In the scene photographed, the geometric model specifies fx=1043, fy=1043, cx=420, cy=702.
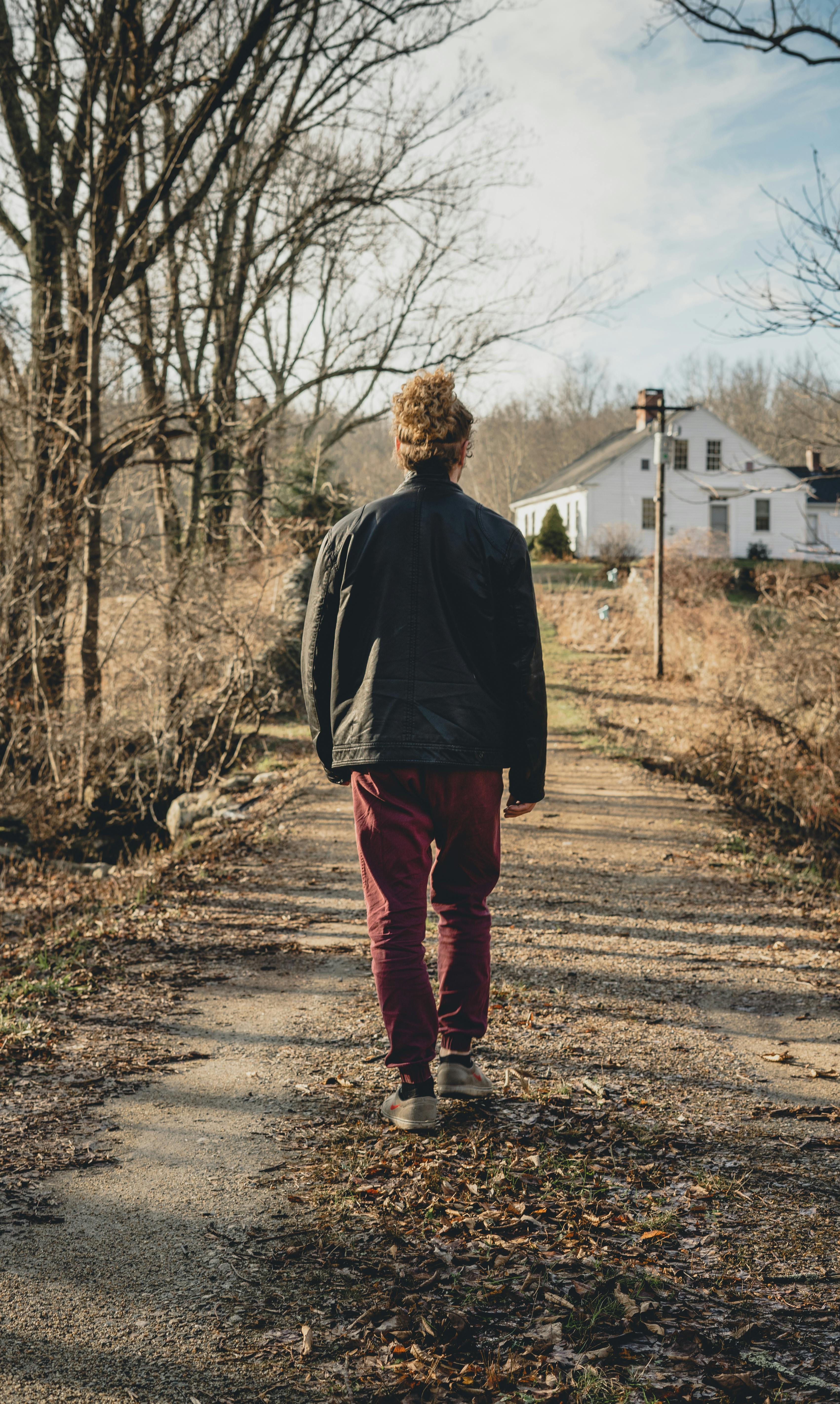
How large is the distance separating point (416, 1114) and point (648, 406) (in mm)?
20014

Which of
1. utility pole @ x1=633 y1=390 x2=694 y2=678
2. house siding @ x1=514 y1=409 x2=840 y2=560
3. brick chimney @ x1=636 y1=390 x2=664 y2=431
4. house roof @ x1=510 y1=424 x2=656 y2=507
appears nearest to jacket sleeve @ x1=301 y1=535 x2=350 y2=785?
brick chimney @ x1=636 y1=390 x2=664 y2=431

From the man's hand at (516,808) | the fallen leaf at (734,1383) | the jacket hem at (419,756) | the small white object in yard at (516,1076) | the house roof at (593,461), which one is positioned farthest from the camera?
the house roof at (593,461)

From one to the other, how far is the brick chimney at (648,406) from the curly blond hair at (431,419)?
1542 cm

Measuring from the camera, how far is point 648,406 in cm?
2127

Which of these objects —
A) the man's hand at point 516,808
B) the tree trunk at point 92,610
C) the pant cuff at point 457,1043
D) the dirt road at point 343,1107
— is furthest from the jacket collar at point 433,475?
the tree trunk at point 92,610

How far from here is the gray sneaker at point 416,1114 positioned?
322cm

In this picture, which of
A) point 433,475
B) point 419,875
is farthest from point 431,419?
point 419,875

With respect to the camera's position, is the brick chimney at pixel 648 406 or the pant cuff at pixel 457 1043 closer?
the pant cuff at pixel 457 1043

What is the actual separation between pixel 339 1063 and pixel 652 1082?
1.16m

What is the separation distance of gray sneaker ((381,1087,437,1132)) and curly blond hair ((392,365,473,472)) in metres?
1.98

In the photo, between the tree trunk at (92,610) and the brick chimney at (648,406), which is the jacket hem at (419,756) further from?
the brick chimney at (648,406)

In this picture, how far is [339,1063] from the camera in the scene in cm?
396

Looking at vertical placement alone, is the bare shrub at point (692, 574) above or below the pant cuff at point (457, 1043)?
above

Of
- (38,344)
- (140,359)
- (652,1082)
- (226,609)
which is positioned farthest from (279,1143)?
(140,359)
